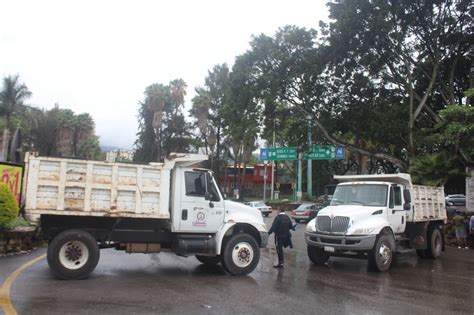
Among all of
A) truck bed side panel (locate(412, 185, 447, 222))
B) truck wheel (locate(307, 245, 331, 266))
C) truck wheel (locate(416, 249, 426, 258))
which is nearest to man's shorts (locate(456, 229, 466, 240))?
truck bed side panel (locate(412, 185, 447, 222))

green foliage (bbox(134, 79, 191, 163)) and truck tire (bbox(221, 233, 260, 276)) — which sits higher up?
green foliage (bbox(134, 79, 191, 163))

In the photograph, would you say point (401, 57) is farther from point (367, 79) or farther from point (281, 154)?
→ point (281, 154)

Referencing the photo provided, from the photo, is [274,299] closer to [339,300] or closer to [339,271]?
[339,300]

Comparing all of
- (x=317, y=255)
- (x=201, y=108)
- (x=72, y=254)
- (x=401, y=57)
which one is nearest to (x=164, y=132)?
(x=201, y=108)

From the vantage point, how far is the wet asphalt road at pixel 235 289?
748cm

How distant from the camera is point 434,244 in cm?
1523

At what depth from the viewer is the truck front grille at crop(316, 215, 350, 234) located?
1202cm

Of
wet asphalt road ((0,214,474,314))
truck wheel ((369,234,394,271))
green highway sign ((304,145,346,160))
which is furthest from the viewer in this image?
green highway sign ((304,145,346,160))

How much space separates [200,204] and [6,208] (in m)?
5.19

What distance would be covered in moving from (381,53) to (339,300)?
1930cm

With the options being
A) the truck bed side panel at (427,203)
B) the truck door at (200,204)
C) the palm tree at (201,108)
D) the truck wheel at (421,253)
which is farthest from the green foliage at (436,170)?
the palm tree at (201,108)

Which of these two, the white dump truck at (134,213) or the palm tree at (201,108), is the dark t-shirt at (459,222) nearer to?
the white dump truck at (134,213)

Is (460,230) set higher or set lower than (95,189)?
lower

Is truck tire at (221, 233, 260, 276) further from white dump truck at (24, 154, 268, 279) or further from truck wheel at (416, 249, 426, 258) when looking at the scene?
truck wheel at (416, 249, 426, 258)
